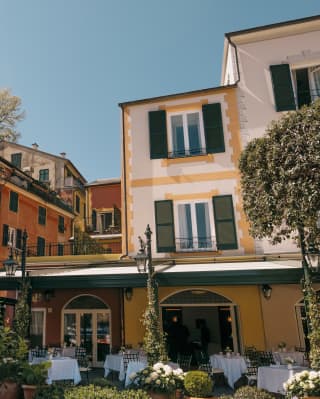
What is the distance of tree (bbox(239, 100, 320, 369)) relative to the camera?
27.9ft

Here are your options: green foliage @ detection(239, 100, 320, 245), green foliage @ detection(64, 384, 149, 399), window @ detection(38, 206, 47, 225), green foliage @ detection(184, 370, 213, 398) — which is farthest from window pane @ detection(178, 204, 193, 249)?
window @ detection(38, 206, 47, 225)

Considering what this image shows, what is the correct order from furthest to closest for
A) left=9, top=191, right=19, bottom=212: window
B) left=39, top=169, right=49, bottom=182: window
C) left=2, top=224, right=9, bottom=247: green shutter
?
1. left=39, top=169, right=49, bottom=182: window
2. left=9, top=191, right=19, bottom=212: window
3. left=2, top=224, right=9, bottom=247: green shutter

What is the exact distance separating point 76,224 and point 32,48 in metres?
20.0

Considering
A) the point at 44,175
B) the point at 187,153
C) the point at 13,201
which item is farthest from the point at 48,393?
the point at 44,175

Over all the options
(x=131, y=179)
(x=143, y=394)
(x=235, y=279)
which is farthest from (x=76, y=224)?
(x=143, y=394)

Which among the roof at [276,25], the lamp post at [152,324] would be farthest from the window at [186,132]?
the lamp post at [152,324]

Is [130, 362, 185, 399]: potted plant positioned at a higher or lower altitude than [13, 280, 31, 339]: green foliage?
lower

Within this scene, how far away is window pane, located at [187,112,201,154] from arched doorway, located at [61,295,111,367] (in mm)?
7509

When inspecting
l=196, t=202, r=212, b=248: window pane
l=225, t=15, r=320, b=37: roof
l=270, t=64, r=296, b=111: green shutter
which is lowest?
l=196, t=202, r=212, b=248: window pane

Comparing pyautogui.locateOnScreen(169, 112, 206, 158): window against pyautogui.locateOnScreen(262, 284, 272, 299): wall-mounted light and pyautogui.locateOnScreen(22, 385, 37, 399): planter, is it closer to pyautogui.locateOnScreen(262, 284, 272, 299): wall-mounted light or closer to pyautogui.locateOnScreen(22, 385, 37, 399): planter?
pyautogui.locateOnScreen(262, 284, 272, 299): wall-mounted light

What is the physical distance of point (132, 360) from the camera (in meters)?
10.7

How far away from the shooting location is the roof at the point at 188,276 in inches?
383

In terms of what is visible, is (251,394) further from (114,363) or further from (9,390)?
(114,363)

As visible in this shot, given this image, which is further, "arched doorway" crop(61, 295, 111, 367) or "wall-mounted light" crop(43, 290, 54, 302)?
"wall-mounted light" crop(43, 290, 54, 302)
